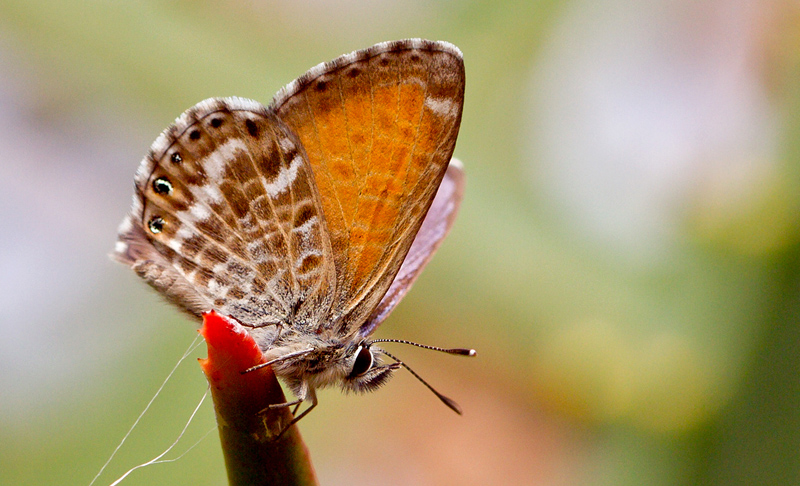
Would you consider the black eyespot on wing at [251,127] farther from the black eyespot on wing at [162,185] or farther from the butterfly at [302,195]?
the black eyespot on wing at [162,185]

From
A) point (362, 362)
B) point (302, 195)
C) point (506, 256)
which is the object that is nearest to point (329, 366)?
point (362, 362)

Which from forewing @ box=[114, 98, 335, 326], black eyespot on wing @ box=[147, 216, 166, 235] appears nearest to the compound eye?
forewing @ box=[114, 98, 335, 326]

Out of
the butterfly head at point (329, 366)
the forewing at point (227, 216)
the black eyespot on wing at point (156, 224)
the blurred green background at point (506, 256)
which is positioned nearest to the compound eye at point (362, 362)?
the butterfly head at point (329, 366)

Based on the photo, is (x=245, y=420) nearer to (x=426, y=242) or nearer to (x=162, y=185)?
(x=162, y=185)

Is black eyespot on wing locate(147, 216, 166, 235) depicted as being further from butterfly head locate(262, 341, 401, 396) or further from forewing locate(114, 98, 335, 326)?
butterfly head locate(262, 341, 401, 396)

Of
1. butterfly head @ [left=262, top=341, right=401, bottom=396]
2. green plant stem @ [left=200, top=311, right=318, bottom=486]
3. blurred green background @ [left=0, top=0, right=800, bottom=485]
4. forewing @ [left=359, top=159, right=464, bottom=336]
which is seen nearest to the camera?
green plant stem @ [left=200, top=311, right=318, bottom=486]
